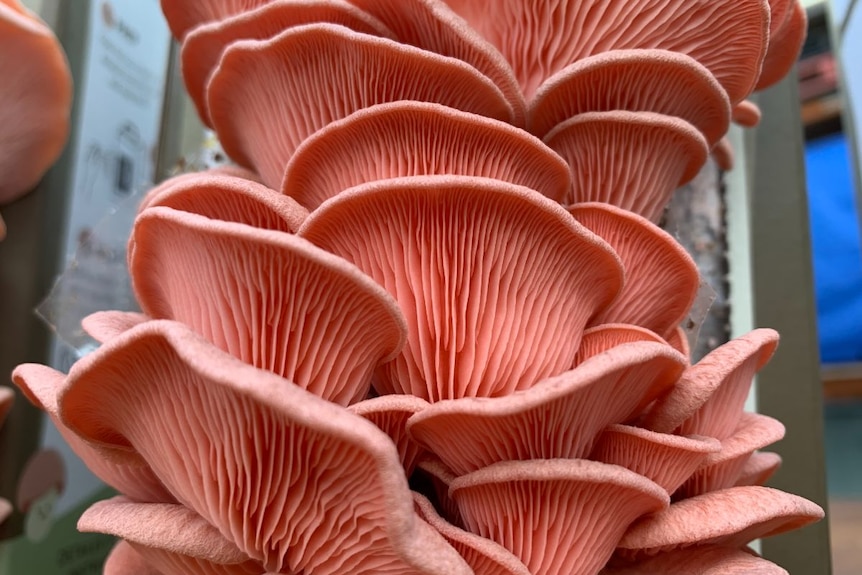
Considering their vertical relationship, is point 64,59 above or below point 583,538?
above

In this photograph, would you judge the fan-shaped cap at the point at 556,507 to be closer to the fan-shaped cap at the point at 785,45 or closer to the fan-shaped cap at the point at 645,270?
the fan-shaped cap at the point at 645,270

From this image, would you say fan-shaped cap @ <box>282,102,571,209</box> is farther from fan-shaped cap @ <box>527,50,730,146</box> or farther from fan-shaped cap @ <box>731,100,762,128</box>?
fan-shaped cap @ <box>731,100,762,128</box>

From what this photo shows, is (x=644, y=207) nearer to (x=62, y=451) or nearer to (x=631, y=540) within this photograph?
(x=631, y=540)

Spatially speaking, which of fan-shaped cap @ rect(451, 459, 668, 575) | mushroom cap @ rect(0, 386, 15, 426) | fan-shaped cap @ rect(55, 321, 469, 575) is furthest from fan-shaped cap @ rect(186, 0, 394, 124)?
mushroom cap @ rect(0, 386, 15, 426)

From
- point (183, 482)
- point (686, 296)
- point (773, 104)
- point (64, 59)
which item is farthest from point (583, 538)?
point (64, 59)

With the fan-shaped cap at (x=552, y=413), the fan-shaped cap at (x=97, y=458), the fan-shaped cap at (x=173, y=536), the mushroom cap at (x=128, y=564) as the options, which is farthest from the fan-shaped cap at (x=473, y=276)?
the mushroom cap at (x=128, y=564)

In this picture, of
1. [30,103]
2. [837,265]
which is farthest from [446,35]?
[837,265]
